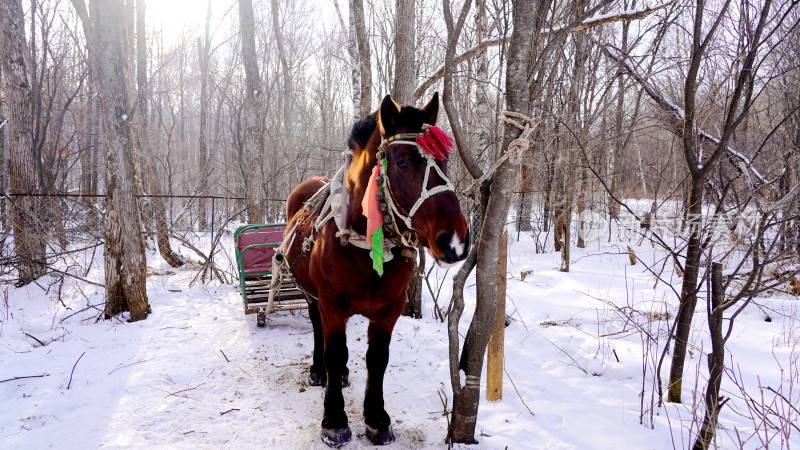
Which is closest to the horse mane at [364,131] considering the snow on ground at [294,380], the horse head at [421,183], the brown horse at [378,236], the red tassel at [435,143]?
the brown horse at [378,236]

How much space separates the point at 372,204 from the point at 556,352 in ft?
9.63

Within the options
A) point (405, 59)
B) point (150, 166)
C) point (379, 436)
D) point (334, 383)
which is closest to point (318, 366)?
point (334, 383)

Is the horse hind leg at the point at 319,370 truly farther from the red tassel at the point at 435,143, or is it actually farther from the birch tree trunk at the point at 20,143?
the birch tree trunk at the point at 20,143

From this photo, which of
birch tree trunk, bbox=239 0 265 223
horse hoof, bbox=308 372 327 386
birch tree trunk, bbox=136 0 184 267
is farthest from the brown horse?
birch tree trunk, bbox=136 0 184 267

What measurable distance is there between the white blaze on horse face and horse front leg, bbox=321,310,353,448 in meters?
1.11

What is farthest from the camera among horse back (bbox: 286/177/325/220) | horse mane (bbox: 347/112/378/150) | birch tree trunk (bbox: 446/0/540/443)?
horse back (bbox: 286/177/325/220)

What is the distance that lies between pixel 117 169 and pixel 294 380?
3286 mm

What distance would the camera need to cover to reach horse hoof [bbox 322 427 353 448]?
2.53 meters

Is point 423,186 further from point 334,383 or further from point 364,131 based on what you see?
point 334,383

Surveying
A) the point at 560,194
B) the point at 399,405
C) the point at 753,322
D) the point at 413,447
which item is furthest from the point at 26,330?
the point at 560,194

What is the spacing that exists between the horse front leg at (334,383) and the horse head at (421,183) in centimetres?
87

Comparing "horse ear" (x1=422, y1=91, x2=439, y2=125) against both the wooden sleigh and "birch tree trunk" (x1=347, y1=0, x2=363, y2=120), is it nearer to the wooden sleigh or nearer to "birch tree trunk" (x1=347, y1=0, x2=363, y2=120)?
the wooden sleigh

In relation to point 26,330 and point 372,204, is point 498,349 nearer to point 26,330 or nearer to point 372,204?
point 372,204

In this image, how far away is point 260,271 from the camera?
496cm
